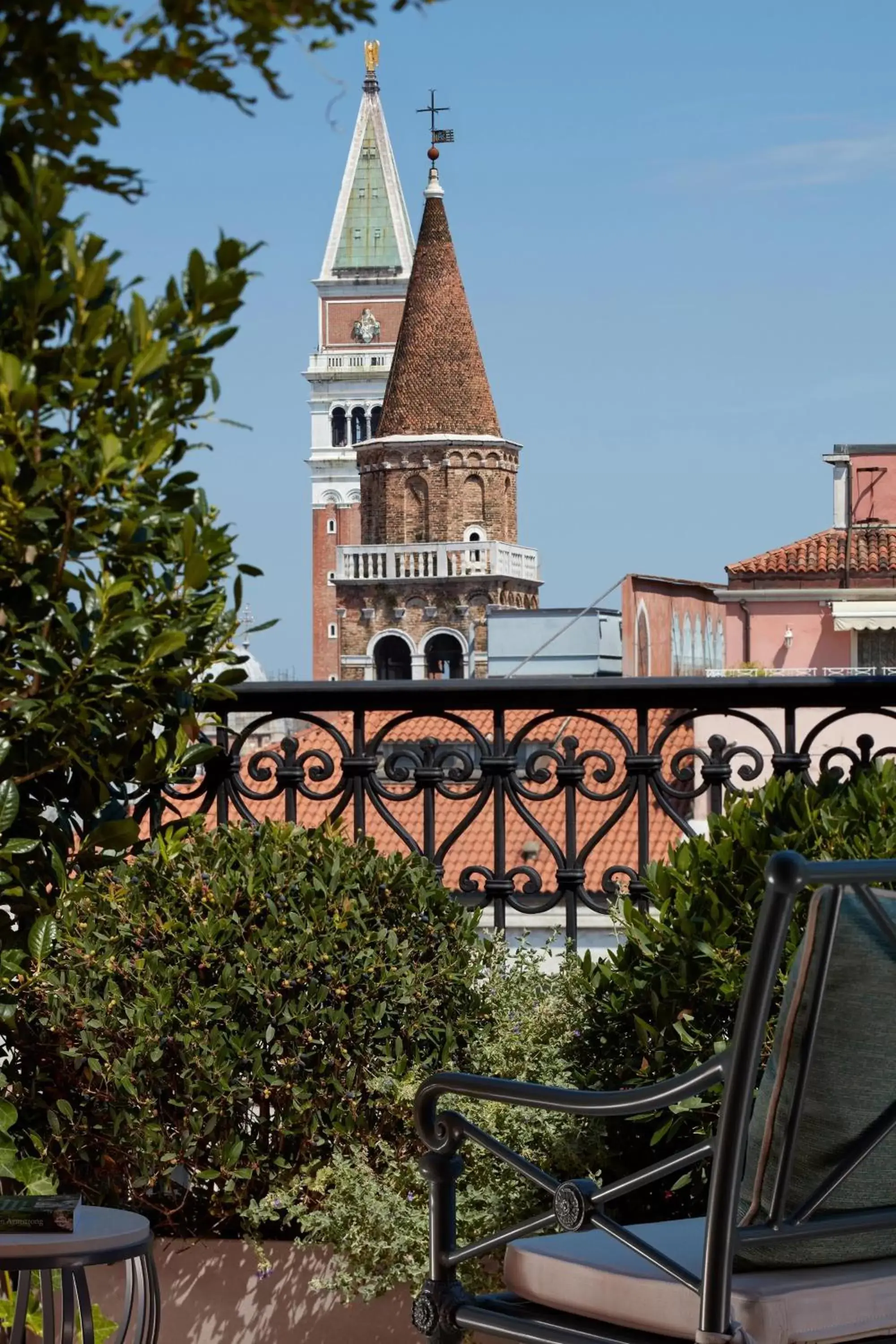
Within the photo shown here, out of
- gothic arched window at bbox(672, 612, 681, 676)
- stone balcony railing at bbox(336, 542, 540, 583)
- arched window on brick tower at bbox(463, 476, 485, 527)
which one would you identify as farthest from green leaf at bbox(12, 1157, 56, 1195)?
stone balcony railing at bbox(336, 542, 540, 583)

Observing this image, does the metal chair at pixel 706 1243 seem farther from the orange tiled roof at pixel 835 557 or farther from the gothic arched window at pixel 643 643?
the orange tiled roof at pixel 835 557

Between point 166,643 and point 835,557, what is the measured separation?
158ft

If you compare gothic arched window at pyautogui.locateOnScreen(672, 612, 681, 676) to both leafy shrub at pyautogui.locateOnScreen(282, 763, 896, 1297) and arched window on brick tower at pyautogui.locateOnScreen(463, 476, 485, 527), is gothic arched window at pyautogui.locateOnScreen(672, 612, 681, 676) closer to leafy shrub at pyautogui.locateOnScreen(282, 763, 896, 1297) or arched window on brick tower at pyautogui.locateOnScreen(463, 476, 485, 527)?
arched window on brick tower at pyautogui.locateOnScreen(463, 476, 485, 527)

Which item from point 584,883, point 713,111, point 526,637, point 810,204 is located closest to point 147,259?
point 584,883

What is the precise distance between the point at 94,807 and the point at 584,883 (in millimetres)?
1282

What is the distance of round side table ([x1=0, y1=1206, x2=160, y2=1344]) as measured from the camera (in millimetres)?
2104

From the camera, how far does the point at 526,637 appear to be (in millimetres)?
60188

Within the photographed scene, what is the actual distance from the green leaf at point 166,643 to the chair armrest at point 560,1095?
26.9 inches

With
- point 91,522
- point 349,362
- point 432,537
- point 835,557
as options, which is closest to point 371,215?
point 349,362

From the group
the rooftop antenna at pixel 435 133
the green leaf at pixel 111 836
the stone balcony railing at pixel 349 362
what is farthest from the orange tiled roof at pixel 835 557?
the stone balcony railing at pixel 349 362

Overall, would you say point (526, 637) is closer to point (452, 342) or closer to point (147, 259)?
point (452, 342)

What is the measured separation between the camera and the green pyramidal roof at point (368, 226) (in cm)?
10556

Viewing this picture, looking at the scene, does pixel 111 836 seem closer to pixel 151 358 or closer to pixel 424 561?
pixel 151 358

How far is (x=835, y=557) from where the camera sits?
162 feet
